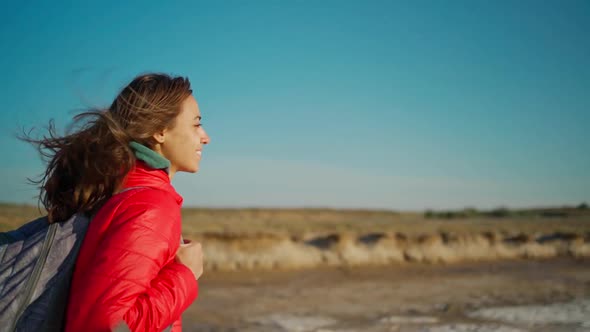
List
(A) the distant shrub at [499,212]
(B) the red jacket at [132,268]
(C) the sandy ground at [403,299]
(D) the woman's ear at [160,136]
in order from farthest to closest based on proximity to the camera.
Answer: (A) the distant shrub at [499,212]
(C) the sandy ground at [403,299]
(D) the woman's ear at [160,136]
(B) the red jacket at [132,268]

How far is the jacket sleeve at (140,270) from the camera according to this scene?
1518 mm

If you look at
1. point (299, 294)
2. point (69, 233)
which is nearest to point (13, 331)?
point (69, 233)

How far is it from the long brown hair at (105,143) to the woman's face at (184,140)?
1.3 inches

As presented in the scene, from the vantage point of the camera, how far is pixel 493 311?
7.00 m

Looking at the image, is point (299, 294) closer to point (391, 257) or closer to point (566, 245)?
point (391, 257)

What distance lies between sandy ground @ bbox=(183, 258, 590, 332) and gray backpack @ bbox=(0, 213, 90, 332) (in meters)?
4.99

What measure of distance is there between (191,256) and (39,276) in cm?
49

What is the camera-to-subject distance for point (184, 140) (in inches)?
79.2

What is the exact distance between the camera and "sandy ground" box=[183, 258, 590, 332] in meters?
6.48

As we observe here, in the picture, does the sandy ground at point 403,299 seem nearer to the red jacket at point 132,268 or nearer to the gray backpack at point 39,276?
the red jacket at point 132,268

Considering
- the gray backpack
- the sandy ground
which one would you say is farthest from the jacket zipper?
the sandy ground

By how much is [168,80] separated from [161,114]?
15 cm

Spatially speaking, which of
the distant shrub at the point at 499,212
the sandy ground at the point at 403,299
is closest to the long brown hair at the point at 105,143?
the sandy ground at the point at 403,299

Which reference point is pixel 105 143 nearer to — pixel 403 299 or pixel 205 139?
pixel 205 139
